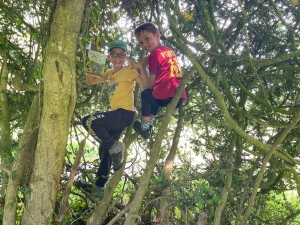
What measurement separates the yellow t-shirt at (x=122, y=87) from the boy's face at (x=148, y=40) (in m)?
0.26

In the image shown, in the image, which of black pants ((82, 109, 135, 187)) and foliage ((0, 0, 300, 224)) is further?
black pants ((82, 109, 135, 187))

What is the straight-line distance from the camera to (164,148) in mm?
3631

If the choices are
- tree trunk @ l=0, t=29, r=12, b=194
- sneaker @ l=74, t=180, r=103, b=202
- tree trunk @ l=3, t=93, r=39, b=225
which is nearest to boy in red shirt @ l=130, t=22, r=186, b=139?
sneaker @ l=74, t=180, r=103, b=202

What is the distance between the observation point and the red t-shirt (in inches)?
98.3

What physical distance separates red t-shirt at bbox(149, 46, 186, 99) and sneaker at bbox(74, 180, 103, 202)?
1.11 meters

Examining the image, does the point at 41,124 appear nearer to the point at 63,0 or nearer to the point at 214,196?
the point at 63,0

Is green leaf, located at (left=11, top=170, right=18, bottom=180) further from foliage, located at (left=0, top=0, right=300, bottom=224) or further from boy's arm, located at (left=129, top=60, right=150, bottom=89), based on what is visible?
boy's arm, located at (left=129, top=60, right=150, bottom=89)

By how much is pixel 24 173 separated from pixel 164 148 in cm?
195

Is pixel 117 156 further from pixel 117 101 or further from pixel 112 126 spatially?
pixel 117 101

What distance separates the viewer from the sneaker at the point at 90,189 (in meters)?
2.78

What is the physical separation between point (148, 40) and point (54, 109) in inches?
44.6

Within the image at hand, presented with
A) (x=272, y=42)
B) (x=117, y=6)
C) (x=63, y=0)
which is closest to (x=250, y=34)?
(x=272, y=42)

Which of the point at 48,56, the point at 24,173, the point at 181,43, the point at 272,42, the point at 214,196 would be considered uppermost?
the point at 272,42

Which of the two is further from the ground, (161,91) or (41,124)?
(161,91)
